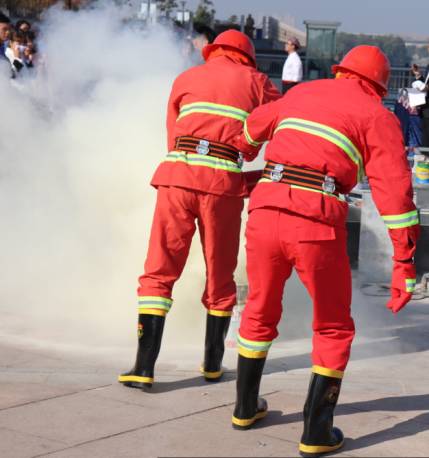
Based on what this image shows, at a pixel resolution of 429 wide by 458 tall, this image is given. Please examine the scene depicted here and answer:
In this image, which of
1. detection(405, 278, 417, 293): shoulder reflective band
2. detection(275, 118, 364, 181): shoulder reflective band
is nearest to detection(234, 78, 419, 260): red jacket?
detection(275, 118, 364, 181): shoulder reflective band

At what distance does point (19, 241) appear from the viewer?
8398mm

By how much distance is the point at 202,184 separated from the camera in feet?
18.5

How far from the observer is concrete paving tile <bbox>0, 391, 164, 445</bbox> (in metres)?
4.75

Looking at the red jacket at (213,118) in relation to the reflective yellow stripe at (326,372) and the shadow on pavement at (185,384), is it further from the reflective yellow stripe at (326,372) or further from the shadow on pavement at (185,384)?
the reflective yellow stripe at (326,372)

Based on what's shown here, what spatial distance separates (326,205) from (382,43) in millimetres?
15929

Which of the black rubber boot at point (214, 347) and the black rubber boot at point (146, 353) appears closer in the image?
the black rubber boot at point (146, 353)

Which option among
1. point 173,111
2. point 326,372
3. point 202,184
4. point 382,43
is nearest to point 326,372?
point 326,372

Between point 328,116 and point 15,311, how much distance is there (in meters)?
3.63

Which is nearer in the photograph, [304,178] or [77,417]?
[304,178]

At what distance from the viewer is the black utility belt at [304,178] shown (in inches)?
182

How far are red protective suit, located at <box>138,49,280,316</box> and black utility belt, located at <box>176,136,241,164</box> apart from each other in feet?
0.08

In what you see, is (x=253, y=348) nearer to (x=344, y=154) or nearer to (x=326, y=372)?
(x=326, y=372)

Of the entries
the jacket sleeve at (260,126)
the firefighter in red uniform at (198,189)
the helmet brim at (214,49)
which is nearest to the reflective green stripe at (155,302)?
the firefighter in red uniform at (198,189)

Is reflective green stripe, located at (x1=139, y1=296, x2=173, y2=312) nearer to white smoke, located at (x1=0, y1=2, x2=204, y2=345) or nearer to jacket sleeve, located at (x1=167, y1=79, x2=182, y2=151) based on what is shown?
jacket sleeve, located at (x1=167, y1=79, x2=182, y2=151)
